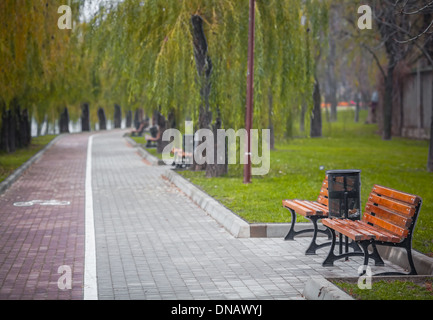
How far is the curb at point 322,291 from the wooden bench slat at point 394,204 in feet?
4.37

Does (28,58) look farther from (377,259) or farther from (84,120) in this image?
(84,120)

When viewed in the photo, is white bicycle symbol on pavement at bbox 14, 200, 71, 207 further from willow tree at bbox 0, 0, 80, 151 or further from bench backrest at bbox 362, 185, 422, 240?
bench backrest at bbox 362, 185, 422, 240

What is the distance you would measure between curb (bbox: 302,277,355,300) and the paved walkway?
178 mm

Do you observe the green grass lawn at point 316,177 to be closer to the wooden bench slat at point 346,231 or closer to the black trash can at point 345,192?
the black trash can at point 345,192

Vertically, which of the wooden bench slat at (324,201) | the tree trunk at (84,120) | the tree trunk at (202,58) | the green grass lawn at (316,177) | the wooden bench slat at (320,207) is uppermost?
the tree trunk at (202,58)

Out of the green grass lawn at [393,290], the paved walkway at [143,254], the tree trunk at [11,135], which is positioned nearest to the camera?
the green grass lawn at [393,290]

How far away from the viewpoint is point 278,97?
17.5 metres

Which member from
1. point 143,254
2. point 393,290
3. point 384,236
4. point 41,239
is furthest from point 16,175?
point 393,290

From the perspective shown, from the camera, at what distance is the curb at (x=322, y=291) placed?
20.9 ft

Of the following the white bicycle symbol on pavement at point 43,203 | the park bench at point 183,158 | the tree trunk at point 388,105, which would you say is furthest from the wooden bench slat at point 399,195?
the tree trunk at point 388,105

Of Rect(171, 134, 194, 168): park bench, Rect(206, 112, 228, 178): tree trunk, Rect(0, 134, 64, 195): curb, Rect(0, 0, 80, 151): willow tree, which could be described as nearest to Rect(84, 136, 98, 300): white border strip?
Rect(0, 134, 64, 195): curb

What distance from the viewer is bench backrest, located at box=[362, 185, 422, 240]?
24.7 ft
